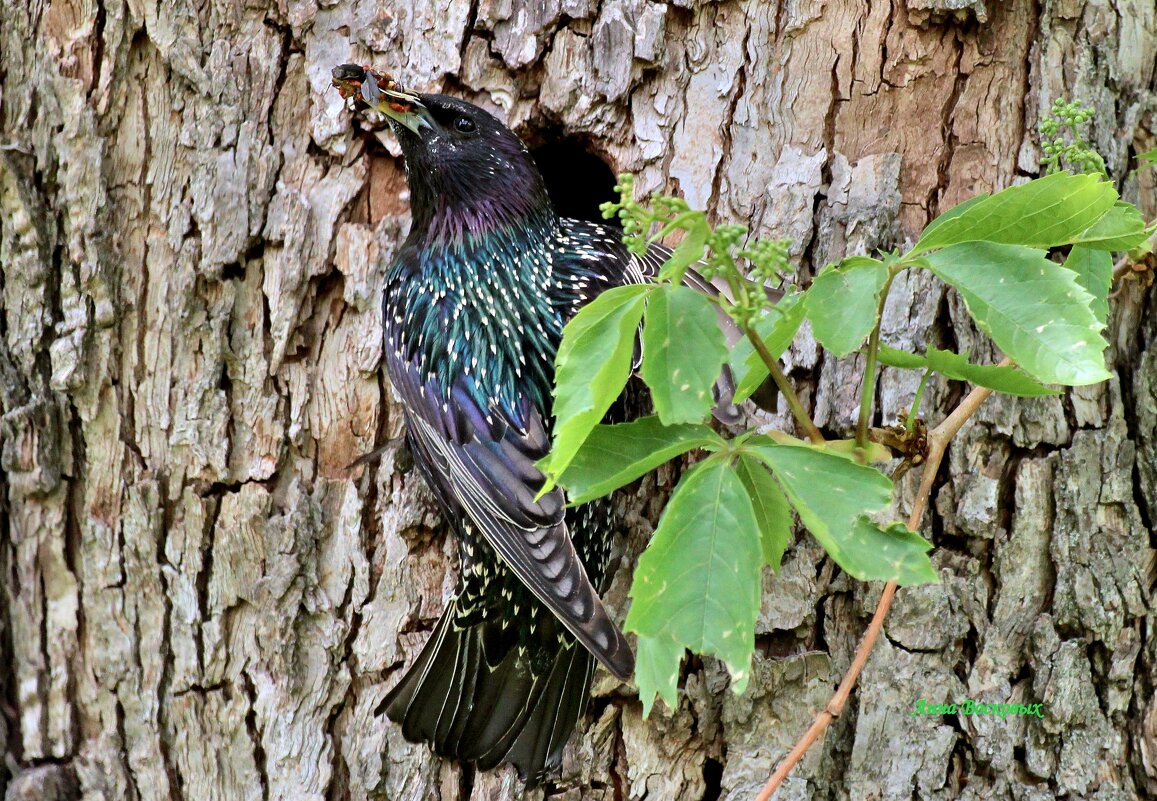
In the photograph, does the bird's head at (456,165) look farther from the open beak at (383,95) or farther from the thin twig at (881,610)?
the thin twig at (881,610)

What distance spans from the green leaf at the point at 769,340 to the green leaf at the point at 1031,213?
0.23 metres

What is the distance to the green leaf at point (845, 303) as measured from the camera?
5.10 feet

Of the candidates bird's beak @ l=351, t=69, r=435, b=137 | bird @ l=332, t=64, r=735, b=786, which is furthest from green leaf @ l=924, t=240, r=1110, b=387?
bird's beak @ l=351, t=69, r=435, b=137

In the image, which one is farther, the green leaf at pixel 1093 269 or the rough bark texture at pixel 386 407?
the rough bark texture at pixel 386 407

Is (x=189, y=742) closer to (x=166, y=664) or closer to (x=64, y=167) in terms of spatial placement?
(x=166, y=664)

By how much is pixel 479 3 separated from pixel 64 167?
1165 mm

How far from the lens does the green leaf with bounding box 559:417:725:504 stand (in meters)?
1.61

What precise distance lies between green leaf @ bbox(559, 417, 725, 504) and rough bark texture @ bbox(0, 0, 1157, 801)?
903 millimetres

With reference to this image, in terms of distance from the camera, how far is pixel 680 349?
1458 mm

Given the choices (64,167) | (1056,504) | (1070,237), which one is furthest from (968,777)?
(64,167)

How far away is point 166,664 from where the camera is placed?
103 inches

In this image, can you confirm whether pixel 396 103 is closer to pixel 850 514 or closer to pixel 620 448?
pixel 620 448

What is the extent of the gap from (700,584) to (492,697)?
117cm

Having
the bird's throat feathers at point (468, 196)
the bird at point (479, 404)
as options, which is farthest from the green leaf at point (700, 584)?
the bird's throat feathers at point (468, 196)
